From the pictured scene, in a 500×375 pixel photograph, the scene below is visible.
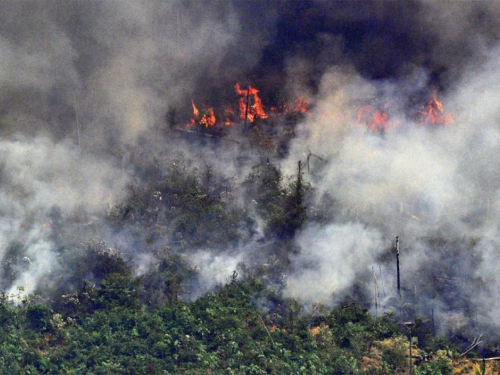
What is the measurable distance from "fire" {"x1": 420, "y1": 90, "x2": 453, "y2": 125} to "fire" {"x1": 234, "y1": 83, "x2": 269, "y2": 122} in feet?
18.0

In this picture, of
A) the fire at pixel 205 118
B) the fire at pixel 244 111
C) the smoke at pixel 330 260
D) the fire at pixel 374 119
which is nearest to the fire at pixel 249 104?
the fire at pixel 244 111

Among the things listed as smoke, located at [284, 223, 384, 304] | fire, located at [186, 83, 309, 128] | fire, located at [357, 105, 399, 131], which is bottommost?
smoke, located at [284, 223, 384, 304]

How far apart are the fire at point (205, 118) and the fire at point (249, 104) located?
102 cm

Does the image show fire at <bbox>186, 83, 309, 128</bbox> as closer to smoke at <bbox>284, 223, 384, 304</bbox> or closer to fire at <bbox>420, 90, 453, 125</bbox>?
fire at <bbox>420, 90, 453, 125</bbox>

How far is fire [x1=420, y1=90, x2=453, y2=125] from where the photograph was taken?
112 ft

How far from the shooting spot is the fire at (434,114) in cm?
3400

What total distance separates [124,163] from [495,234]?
40.3 feet

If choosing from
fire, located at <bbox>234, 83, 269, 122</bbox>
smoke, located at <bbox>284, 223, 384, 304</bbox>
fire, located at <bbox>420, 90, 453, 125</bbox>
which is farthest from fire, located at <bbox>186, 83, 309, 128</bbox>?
smoke, located at <bbox>284, 223, 384, 304</bbox>

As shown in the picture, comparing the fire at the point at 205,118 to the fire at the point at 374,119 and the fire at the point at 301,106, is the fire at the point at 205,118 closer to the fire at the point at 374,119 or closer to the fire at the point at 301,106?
the fire at the point at 301,106

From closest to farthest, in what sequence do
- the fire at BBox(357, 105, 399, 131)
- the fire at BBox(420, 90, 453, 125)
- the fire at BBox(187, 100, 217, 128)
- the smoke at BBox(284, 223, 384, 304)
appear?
the smoke at BBox(284, 223, 384, 304)
the fire at BBox(420, 90, 453, 125)
the fire at BBox(357, 105, 399, 131)
the fire at BBox(187, 100, 217, 128)

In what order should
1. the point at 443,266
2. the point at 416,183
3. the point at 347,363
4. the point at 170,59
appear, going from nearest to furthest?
the point at 347,363 → the point at 443,266 → the point at 416,183 → the point at 170,59

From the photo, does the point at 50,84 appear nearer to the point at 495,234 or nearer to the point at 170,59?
the point at 170,59

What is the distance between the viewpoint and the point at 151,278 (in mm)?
29438

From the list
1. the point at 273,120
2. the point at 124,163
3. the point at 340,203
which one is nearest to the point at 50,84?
the point at 124,163
